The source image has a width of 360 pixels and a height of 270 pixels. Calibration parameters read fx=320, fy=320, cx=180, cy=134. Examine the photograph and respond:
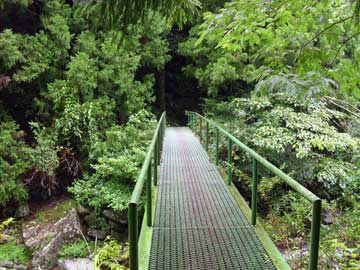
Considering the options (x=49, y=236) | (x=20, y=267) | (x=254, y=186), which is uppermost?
(x=254, y=186)

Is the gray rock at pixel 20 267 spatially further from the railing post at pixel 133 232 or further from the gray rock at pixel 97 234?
the railing post at pixel 133 232

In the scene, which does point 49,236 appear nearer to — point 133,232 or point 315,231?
point 133,232

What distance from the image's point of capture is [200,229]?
12.0ft

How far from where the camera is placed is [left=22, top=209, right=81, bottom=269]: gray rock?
22.5 ft

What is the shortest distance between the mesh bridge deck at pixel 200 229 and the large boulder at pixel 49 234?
10.2 ft

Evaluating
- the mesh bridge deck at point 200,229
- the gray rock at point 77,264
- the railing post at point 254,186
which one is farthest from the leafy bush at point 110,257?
the railing post at point 254,186

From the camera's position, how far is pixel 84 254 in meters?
7.11

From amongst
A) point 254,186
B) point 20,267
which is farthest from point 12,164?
point 254,186

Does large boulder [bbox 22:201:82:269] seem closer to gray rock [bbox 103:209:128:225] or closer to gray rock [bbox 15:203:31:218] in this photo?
gray rock [bbox 15:203:31:218]

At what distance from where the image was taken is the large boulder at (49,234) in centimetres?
688

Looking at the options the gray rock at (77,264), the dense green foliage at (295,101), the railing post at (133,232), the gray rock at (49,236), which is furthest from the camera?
the gray rock at (49,236)

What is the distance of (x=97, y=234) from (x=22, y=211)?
7.14 ft

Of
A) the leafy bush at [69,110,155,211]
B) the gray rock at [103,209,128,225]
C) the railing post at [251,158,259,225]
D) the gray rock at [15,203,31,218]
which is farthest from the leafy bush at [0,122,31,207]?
the railing post at [251,158,259,225]

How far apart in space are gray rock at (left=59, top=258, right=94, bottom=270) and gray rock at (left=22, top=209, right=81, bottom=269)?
288 mm
